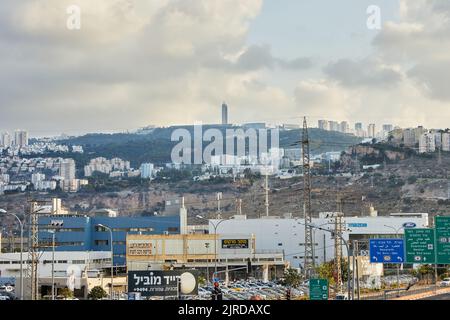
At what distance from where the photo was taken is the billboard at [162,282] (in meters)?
23.8

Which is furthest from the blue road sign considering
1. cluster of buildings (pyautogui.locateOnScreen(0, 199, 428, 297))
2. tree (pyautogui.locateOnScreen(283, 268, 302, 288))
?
cluster of buildings (pyautogui.locateOnScreen(0, 199, 428, 297))

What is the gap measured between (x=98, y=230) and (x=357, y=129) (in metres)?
116

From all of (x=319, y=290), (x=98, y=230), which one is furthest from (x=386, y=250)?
(x=98, y=230)

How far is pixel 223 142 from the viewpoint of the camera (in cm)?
17825

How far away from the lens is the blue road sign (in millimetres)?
33250

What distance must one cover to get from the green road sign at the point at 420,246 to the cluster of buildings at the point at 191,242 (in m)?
27.1

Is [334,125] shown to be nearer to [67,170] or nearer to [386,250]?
[67,170]

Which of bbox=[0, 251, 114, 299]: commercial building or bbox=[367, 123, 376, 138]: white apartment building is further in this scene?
bbox=[367, 123, 376, 138]: white apartment building

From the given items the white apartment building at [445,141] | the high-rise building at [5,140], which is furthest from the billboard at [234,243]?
the high-rise building at [5,140]

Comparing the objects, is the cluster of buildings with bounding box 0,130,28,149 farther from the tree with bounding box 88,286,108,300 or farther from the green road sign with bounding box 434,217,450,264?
the green road sign with bounding box 434,217,450,264

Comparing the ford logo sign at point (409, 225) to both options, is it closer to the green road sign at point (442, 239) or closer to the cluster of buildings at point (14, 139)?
the green road sign at point (442, 239)

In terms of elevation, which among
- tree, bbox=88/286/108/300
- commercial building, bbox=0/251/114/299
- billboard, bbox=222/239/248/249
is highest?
billboard, bbox=222/239/248/249
